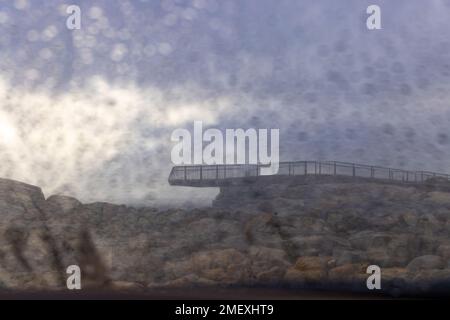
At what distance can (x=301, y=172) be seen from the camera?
18.4 meters

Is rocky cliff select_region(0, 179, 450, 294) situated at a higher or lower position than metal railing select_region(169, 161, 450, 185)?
lower

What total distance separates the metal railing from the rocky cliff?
49 cm

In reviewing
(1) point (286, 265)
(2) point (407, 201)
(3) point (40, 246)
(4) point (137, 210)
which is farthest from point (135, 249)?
(2) point (407, 201)

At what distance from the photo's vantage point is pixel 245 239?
1811cm

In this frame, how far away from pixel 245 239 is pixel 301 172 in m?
1.95

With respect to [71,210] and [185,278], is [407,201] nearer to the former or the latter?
[185,278]

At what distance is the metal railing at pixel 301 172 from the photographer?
18000mm

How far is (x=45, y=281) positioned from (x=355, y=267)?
6.57 m

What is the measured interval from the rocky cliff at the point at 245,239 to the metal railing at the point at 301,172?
Result: 1.61 ft

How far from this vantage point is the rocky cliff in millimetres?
17359

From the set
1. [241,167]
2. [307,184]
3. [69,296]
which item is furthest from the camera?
[307,184]

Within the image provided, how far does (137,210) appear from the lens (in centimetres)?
1861

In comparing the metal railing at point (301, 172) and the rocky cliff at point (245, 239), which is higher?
the metal railing at point (301, 172)

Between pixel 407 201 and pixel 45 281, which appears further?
pixel 407 201
